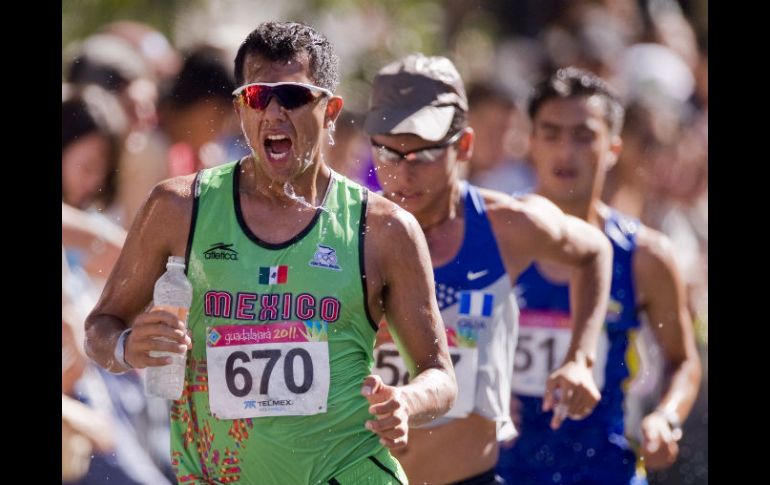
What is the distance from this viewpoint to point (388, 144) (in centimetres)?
579

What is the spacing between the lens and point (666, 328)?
Answer: 734cm

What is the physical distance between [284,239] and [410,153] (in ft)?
5.67

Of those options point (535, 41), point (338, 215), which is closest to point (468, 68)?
point (535, 41)

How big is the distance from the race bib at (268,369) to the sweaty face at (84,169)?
3108 mm

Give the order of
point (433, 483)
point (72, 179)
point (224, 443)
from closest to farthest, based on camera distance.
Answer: point (224, 443)
point (433, 483)
point (72, 179)

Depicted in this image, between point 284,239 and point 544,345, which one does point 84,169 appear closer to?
point 544,345

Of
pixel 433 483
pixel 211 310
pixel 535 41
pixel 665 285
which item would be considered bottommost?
pixel 433 483

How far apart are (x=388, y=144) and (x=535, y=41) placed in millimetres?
1996

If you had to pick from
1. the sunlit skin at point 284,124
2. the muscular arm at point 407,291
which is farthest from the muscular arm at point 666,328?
the sunlit skin at point 284,124

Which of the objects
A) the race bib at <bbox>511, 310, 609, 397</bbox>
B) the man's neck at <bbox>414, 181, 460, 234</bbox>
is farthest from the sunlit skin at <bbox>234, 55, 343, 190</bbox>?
the race bib at <bbox>511, 310, 609, 397</bbox>

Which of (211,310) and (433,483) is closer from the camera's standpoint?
(211,310)

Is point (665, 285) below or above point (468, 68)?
below

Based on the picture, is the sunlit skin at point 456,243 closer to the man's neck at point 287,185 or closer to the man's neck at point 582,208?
the man's neck at point 582,208
